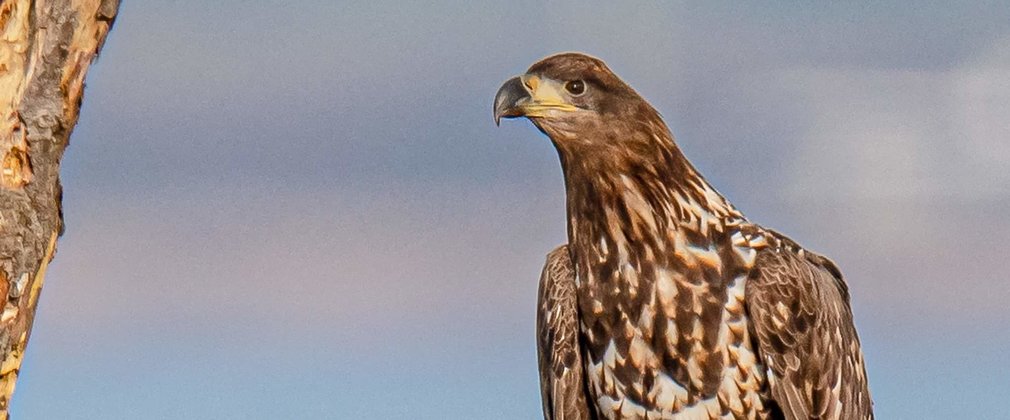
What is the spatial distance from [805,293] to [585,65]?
1699 millimetres

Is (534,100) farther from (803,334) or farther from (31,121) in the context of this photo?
(31,121)

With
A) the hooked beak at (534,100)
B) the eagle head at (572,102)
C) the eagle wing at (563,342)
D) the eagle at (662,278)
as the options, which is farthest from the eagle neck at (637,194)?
the eagle wing at (563,342)

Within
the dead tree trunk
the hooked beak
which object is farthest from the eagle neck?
the dead tree trunk

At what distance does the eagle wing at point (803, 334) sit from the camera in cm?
646

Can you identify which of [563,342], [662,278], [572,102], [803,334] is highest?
[572,102]

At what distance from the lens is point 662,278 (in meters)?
6.47

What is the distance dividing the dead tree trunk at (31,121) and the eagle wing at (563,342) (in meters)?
3.15

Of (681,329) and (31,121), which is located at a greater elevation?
(31,121)

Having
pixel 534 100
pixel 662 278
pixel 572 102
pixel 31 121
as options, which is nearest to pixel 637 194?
pixel 662 278

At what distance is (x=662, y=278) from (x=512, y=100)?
1202 millimetres

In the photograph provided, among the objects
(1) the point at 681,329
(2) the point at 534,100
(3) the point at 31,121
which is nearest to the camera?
(3) the point at 31,121

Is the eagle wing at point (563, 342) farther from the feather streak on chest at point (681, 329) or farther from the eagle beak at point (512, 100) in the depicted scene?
the eagle beak at point (512, 100)

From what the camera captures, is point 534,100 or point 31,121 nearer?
point 31,121

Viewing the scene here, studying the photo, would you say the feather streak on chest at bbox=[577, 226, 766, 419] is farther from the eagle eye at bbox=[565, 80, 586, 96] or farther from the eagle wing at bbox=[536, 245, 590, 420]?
the eagle eye at bbox=[565, 80, 586, 96]
